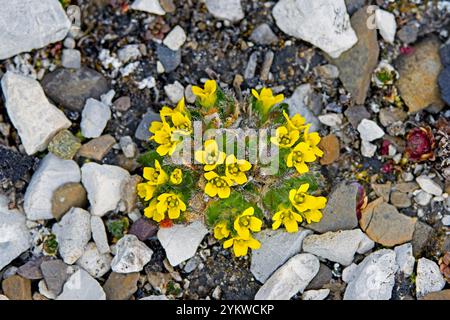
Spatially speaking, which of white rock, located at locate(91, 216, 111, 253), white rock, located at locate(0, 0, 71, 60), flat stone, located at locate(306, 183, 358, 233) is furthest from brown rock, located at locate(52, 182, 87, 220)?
flat stone, located at locate(306, 183, 358, 233)

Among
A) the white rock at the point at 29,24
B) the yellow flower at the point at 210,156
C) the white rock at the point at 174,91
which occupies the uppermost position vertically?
the white rock at the point at 29,24

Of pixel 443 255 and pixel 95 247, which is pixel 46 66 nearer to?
pixel 95 247

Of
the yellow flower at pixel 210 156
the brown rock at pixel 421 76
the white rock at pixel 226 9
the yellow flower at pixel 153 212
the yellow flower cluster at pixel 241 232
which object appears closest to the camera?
the yellow flower at pixel 210 156

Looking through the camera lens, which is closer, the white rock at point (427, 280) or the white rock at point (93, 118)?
the white rock at point (427, 280)

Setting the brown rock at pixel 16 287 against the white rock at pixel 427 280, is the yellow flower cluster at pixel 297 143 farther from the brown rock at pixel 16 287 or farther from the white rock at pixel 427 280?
the brown rock at pixel 16 287

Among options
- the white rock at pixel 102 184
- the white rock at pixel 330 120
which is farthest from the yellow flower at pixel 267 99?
the white rock at pixel 102 184
